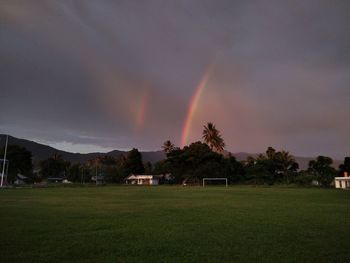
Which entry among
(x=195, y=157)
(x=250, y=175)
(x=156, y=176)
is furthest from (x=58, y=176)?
(x=250, y=175)

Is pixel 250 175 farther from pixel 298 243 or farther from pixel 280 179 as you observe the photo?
pixel 298 243

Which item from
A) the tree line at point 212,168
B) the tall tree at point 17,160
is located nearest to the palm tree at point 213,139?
the tree line at point 212,168

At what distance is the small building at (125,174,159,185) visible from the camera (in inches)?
3986

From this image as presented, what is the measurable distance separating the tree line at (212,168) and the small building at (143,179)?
1717mm

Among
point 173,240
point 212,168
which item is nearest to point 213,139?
point 212,168

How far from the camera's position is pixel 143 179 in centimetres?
10550

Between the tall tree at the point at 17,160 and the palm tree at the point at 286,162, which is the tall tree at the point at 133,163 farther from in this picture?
the palm tree at the point at 286,162

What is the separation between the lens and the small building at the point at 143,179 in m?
101

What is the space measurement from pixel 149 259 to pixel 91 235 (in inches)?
125

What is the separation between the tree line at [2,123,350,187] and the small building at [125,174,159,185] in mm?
1717

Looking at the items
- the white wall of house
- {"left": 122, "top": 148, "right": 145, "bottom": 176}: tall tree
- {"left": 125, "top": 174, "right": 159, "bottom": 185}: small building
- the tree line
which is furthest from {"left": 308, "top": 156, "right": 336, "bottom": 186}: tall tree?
{"left": 122, "top": 148, "right": 145, "bottom": 176}: tall tree

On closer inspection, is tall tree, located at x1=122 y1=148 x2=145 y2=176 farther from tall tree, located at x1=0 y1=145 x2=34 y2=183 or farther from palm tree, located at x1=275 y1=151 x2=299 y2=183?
palm tree, located at x1=275 y1=151 x2=299 y2=183

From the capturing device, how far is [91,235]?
9.39 metres

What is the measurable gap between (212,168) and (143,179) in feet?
106
